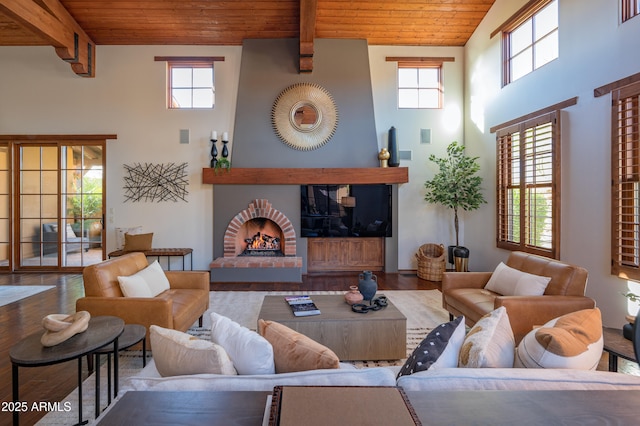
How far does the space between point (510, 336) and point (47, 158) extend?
7658 mm

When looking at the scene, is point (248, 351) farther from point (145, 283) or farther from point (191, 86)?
point (191, 86)

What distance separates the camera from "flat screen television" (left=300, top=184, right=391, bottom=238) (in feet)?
18.8

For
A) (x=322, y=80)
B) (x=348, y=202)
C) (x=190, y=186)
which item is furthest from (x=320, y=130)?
(x=190, y=186)

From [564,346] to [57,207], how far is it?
24.7ft

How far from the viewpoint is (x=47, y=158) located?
5.92 m

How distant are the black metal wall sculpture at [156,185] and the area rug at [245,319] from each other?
7.35 feet

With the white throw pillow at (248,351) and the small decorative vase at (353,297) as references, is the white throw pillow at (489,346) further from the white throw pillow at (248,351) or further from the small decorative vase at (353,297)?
the small decorative vase at (353,297)

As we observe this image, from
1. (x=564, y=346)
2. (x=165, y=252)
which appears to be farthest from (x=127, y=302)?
(x=165, y=252)

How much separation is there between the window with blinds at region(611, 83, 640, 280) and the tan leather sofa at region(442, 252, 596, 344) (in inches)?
30.0

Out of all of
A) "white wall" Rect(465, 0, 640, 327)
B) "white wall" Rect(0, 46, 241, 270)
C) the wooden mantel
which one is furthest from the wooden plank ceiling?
the wooden mantel

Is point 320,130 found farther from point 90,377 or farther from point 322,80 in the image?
point 90,377

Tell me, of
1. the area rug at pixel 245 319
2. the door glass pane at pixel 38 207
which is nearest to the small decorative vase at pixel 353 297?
the area rug at pixel 245 319

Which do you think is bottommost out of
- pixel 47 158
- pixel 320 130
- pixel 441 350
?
pixel 441 350

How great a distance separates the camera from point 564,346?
4.03 feet
